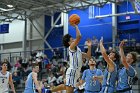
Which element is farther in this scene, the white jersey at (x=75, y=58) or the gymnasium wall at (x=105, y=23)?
the gymnasium wall at (x=105, y=23)

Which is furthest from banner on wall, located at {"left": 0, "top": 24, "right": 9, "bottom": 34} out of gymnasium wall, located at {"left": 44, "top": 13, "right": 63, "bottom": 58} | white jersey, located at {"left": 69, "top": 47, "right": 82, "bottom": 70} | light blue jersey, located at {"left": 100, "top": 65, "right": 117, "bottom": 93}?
light blue jersey, located at {"left": 100, "top": 65, "right": 117, "bottom": 93}

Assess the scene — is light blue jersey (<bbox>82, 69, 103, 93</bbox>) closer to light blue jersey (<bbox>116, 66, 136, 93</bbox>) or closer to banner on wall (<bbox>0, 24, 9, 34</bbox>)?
light blue jersey (<bbox>116, 66, 136, 93</bbox>)

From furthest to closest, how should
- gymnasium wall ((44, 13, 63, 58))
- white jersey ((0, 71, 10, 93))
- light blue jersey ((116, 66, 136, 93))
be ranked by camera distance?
gymnasium wall ((44, 13, 63, 58)) < white jersey ((0, 71, 10, 93)) < light blue jersey ((116, 66, 136, 93))

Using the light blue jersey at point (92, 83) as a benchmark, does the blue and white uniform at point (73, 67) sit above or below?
above

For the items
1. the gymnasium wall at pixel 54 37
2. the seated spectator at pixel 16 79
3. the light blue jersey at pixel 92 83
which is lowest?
the seated spectator at pixel 16 79

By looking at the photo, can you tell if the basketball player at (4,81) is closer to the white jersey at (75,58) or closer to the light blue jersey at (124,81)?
the white jersey at (75,58)

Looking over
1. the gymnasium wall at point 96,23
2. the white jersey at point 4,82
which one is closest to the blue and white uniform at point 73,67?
the white jersey at point 4,82

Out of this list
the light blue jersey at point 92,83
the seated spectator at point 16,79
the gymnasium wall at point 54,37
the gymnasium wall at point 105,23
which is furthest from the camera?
the gymnasium wall at point 54,37

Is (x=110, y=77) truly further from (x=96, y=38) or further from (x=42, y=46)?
(x=42, y=46)

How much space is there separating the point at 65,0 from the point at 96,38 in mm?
3482

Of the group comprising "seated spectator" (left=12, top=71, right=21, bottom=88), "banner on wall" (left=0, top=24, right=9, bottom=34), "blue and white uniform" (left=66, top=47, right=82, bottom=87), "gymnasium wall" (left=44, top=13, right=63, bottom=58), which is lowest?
A: "seated spectator" (left=12, top=71, right=21, bottom=88)

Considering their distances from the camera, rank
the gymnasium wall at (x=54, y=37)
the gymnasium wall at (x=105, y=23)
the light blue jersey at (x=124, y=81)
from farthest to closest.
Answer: the gymnasium wall at (x=54, y=37), the gymnasium wall at (x=105, y=23), the light blue jersey at (x=124, y=81)

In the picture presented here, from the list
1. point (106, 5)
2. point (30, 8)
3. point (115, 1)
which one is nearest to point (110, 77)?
point (115, 1)

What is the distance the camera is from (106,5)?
24125 mm
